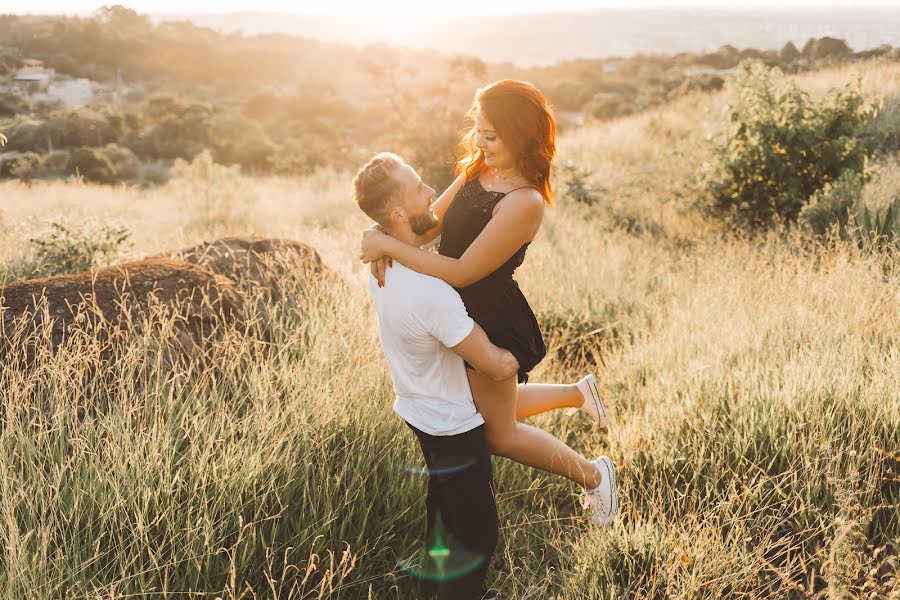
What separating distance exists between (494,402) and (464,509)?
0.45 m

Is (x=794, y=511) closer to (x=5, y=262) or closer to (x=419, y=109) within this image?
(x=5, y=262)

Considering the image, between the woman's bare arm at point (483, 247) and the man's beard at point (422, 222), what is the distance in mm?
105

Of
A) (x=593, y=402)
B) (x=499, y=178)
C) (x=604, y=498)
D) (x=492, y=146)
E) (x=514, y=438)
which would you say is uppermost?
(x=492, y=146)

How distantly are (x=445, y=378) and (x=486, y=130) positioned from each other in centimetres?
104

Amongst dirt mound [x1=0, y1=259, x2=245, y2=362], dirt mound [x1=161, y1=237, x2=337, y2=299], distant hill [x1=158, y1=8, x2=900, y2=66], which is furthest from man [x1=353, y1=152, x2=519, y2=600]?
distant hill [x1=158, y1=8, x2=900, y2=66]

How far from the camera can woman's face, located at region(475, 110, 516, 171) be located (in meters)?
2.59

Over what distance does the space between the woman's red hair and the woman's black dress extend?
0.18 meters

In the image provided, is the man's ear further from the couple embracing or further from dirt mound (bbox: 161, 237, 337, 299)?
dirt mound (bbox: 161, 237, 337, 299)

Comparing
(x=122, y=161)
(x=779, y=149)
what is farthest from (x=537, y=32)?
(x=779, y=149)

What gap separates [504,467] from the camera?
134 inches

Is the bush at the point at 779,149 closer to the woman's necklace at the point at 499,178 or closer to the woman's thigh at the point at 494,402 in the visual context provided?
the woman's necklace at the point at 499,178

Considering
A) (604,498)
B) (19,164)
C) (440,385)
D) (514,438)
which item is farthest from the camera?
(19,164)

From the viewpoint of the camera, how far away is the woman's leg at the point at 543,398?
126 inches

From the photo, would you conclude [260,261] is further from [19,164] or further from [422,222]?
[19,164]
